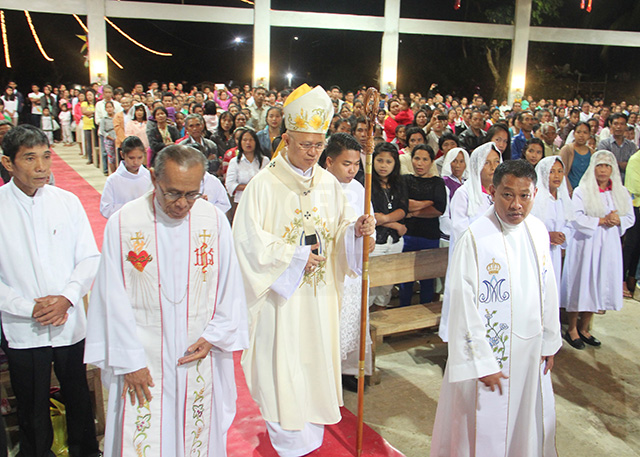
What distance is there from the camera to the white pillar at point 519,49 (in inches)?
850

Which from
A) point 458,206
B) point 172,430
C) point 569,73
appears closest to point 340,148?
point 458,206

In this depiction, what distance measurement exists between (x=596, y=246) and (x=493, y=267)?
9.50 feet

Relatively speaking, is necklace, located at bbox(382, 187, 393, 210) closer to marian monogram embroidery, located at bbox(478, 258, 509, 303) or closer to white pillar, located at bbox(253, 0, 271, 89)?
marian monogram embroidery, located at bbox(478, 258, 509, 303)

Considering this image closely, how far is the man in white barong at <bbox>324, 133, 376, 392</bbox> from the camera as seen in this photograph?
3.76m

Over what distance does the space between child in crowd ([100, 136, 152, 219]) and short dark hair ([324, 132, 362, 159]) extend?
178 cm

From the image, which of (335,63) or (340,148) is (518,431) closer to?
(340,148)

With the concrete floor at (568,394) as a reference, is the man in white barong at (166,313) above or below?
above

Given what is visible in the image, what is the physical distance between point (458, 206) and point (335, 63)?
2412 centimetres

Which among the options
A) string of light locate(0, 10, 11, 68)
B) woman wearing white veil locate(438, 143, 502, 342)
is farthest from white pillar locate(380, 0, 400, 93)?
woman wearing white veil locate(438, 143, 502, 342)

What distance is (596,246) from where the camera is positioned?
196 inches

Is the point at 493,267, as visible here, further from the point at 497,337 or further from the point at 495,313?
the point at 497,337

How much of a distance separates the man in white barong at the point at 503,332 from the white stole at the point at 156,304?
3.63 ft

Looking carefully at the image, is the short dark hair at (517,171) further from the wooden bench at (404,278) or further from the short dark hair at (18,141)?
the short dark hair at (18,141)

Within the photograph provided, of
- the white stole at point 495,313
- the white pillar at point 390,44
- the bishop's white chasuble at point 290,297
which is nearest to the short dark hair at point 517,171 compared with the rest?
the white stole at point 495,313
